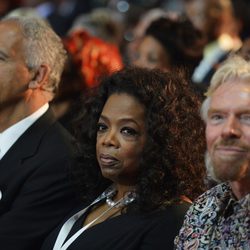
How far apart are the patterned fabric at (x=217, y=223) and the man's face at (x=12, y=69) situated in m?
1.20

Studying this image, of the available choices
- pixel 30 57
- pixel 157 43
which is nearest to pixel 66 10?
pixel 157 43

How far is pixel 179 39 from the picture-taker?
4945mm

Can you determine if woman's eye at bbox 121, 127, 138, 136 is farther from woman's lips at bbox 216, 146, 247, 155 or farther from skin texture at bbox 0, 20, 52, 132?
skin texture at bbox 0, 20, 52, 132

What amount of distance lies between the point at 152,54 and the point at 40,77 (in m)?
1.23

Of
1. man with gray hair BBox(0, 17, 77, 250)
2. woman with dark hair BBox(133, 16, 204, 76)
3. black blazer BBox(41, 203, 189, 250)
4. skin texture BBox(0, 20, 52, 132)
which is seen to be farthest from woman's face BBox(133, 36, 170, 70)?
black blazer BBox(41, 203, 189, 250)

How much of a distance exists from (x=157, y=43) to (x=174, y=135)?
1.80 meters

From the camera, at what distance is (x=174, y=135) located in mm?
3287

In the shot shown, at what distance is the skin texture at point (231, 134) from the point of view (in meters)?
2.71

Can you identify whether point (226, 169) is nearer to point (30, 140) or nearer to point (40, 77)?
point (30, 140)

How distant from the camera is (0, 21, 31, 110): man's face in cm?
382

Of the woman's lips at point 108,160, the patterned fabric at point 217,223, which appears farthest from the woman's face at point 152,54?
the patterned fabric at point 217,223

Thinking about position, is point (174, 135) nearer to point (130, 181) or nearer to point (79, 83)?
point (130, 181)

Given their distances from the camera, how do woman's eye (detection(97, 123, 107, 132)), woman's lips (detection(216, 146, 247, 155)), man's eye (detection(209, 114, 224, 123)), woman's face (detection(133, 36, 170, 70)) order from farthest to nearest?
woman's face (detection(133, 36, 170, 70)) → woman's eye (detection(97, 123, 107, 132)) → man's eye (detection(209, 114, 224, 123)) → woman's lips (detection(216, 146, 247, 155))

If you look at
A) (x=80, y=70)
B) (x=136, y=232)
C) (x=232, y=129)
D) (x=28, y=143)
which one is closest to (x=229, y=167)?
(x=232, y=129)
